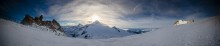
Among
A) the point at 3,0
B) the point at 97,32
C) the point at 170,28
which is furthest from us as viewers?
the point at 170,28

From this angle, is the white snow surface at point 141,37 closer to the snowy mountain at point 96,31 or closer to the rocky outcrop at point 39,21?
the snowy mountain at point 96,31

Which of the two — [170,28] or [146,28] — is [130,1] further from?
[170,28]

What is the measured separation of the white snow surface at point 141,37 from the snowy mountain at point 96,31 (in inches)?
8.3

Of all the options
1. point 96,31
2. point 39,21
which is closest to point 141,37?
point 96,31

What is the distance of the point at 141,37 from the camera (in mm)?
11906

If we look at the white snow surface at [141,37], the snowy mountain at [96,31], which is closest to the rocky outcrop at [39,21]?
the snowy mountain at [96,31]

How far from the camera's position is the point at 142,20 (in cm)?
1063

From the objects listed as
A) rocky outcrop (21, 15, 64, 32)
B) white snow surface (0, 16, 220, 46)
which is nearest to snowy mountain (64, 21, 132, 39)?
white snow surface (0, 16, 220, 46)

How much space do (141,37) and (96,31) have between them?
229cm

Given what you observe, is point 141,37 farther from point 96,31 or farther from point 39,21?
point 39,21

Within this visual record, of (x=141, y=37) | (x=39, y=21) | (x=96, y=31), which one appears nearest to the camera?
(x=39, y=21)

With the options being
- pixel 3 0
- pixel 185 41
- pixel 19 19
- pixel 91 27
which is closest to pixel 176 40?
pixel 185 41

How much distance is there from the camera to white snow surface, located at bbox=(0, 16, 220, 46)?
10.4 m

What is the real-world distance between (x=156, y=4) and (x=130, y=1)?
1.02m
